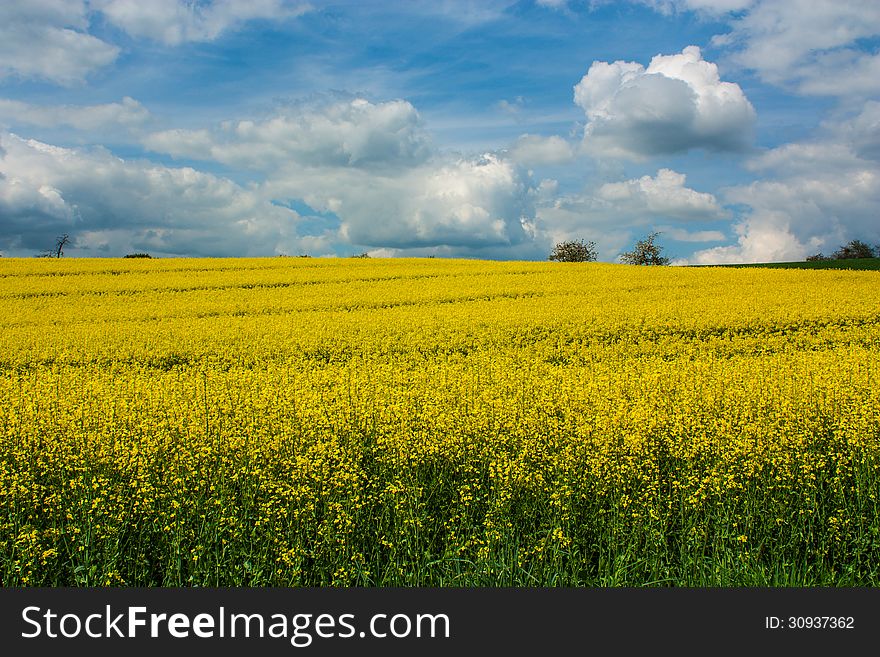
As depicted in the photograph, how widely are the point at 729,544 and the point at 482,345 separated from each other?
8898 mm

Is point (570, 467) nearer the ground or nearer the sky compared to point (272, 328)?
nearer the ground

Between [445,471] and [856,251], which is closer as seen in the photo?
[445,471]

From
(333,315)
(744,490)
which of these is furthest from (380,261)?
(744,490)

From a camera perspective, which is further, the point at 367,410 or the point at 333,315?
the point at 333,315

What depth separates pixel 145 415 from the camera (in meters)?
7.96

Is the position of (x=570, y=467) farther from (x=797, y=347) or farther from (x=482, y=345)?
(x=797, y=347)

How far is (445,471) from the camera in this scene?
22.0 ft

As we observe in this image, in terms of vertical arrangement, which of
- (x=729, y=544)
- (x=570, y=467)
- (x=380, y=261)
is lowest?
(x=729, y=544)

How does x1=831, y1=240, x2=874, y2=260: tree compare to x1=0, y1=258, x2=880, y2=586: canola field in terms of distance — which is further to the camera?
x1=831, y1=240, x2=874, y2=260: tree

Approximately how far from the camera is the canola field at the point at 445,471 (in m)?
5.23

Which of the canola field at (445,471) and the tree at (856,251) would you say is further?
the tree at (856,251)

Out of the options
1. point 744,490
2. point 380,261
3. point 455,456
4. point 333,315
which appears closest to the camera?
point 744,490

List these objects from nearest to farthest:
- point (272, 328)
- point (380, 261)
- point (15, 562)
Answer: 1. point (15, 562)
2. point (272, 328)
3. point (380, 261)

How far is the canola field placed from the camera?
17.2 ft
